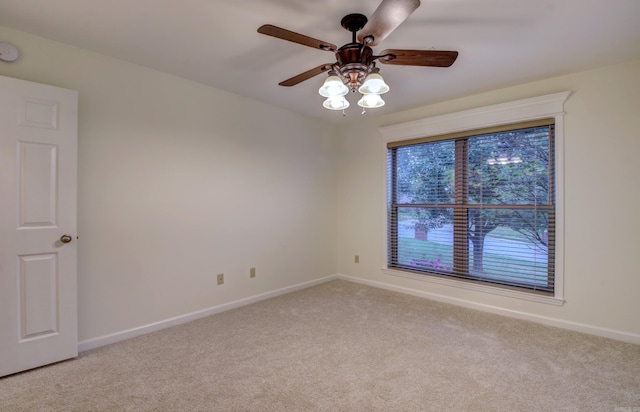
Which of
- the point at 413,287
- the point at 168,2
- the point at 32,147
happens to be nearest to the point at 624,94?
the point at 413,287

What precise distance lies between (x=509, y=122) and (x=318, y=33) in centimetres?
222

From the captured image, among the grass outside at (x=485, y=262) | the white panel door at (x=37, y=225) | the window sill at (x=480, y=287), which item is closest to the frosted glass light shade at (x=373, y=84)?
the white panel door at (x=37, y=225)

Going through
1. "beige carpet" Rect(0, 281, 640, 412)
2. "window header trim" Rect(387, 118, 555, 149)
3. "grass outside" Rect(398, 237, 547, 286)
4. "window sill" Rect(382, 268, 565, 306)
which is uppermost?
"window header trim" Rect(387, 118, 555, 149)

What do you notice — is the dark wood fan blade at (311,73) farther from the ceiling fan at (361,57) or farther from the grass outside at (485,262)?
the grass outside at (485,262)

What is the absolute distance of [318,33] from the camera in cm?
221

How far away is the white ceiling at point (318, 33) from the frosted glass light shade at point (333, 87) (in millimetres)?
392

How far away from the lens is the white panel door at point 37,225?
2090 millimetres

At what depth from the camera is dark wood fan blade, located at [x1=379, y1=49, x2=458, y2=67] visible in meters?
1.85

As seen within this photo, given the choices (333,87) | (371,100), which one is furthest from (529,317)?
(333,87)

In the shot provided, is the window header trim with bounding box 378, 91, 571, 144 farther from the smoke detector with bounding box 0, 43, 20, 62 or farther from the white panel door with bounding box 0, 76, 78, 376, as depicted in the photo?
the smoke detector with bounding box 0, 43, 20, 62

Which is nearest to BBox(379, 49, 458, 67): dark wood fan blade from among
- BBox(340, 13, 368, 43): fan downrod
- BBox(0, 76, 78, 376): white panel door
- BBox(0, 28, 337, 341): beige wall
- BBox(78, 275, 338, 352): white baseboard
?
BBox(340, 13, 368, 43): fan downrod

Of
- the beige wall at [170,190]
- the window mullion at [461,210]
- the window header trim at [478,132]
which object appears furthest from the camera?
the window mullion at [461,210]

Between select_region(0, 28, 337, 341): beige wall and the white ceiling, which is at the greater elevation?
the white ceiling

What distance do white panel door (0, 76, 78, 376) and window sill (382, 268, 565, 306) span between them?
338 centimetres
